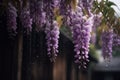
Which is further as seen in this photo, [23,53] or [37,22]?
[23,53]

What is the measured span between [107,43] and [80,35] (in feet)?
3.45

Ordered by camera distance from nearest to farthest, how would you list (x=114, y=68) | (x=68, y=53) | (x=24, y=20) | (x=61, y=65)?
(x=24, y=20), (x=61, y=65), (x=68, y=53), (x=114, y=68)

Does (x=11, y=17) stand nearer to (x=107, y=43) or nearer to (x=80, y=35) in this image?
(x=80, y=35)

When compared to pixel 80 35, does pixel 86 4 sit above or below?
above

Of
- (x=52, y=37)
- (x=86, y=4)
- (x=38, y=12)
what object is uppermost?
(x=86, y=4)

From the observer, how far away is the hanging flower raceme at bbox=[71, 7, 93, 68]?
5480 mm

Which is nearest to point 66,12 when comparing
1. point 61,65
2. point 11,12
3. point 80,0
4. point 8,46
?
point 80,0

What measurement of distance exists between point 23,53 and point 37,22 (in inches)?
82.8

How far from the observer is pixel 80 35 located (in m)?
5.60

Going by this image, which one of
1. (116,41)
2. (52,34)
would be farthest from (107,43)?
(52,34)

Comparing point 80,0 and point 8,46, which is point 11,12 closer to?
point 80,0

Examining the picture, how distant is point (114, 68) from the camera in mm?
31438

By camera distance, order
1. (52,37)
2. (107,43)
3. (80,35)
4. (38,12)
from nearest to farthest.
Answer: (38,12) < (80,35) < (52,37) < (107,43)

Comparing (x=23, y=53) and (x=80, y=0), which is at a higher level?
(x=80, y=0)
